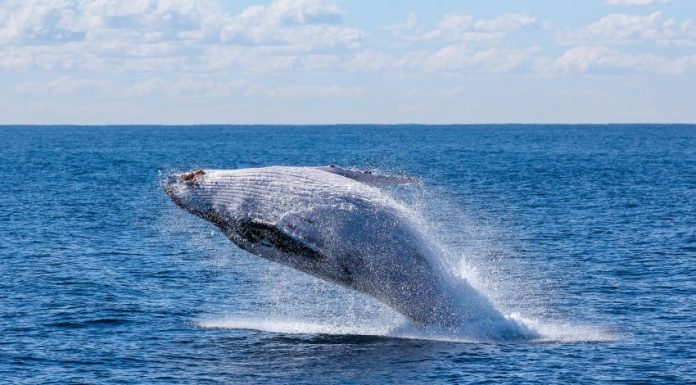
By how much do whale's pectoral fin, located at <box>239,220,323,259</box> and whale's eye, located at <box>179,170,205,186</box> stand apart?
1.47m

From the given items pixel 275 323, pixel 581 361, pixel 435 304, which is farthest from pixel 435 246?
pixel 275 323

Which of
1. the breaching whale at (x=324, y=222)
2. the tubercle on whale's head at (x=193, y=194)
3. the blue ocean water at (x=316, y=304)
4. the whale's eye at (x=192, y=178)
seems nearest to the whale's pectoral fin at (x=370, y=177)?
the breaching whale at (x=324, y=222)

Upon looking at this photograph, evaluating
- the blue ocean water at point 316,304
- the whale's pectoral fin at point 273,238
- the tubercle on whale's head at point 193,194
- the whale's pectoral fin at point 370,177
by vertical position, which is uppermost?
the whale's pectoral fin at point 370,177

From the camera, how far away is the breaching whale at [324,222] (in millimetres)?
24250

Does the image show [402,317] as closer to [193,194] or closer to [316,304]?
[316,304]

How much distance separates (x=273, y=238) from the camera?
24453 millimetres

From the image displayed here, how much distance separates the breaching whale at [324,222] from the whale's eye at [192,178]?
2 centimetres

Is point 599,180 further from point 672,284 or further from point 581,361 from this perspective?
point 581,361

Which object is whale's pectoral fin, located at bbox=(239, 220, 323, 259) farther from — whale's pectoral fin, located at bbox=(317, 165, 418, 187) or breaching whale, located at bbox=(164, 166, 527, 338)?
whale's pectoral fin, located at bbox=(317, 165, 418, 187)

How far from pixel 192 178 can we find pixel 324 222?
3.21m

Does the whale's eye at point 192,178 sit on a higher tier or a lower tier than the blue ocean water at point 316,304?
higher

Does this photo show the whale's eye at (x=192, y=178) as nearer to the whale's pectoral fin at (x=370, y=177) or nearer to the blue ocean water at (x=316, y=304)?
the whale's pectoral fin at (x=370, y=177)

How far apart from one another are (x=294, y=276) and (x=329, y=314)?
6980 mm

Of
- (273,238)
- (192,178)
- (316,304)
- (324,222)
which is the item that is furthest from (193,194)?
(316,304)
